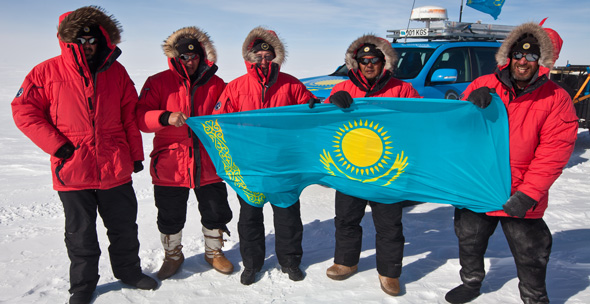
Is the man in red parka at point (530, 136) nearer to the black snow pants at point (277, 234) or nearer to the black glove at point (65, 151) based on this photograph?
the black snow pants at point (277, 234)

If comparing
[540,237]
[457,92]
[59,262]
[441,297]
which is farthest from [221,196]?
[457,92]

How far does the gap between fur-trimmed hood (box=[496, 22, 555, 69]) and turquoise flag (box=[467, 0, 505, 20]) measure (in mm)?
6206

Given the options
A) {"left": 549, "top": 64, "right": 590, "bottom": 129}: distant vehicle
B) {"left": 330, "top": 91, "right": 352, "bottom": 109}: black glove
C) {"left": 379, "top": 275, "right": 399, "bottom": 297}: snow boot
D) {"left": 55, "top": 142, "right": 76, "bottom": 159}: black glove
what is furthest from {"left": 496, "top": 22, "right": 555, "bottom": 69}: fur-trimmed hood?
{"left": 549, "top": 64, "right": 590, "bottom": 129}: distant vehicle

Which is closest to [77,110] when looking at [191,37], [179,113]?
[179,113]

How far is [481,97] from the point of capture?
110 inches

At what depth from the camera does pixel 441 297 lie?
10.8ft

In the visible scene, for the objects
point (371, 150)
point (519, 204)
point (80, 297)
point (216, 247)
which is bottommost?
point (80, 297)

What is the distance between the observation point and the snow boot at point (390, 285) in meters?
3.32

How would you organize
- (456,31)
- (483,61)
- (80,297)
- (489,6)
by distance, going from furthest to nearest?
(489,6) → (456,31) → (483,61) → (80,297)

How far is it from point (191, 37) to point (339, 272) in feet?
7.74

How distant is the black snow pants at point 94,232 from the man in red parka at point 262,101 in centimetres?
91

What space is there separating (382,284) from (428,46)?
4335 mm

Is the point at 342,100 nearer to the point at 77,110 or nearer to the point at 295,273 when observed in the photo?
the point at 295,273

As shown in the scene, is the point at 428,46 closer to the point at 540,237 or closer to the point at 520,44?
the point at 520,44
